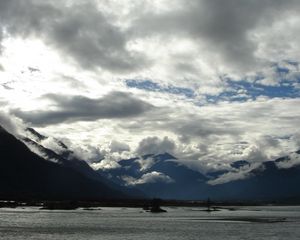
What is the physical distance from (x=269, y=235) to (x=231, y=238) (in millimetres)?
13168

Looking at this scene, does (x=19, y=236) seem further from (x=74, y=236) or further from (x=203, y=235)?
(x=203, y=235)

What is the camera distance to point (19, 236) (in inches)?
4574

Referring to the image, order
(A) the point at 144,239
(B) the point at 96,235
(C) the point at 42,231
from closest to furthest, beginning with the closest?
(A) the point at 144,239 → (B) the point at 96,235 → (C) the point at 42,231

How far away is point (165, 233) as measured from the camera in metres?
133

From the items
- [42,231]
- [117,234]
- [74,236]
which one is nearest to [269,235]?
[117,234]

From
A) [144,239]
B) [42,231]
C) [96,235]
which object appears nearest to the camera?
[144,239]

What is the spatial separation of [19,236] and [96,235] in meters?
17.9

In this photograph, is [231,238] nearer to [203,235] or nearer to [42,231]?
[203,235]

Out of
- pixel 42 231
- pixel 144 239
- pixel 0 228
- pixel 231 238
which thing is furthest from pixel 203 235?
pixel 0 228

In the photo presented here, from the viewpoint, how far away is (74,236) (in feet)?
392

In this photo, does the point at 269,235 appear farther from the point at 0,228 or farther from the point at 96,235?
the point at 0,228


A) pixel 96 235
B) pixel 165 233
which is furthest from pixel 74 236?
pixel 165 233

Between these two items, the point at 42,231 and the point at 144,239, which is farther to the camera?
the point at 42,231

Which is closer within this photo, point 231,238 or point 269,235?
point 231,238
